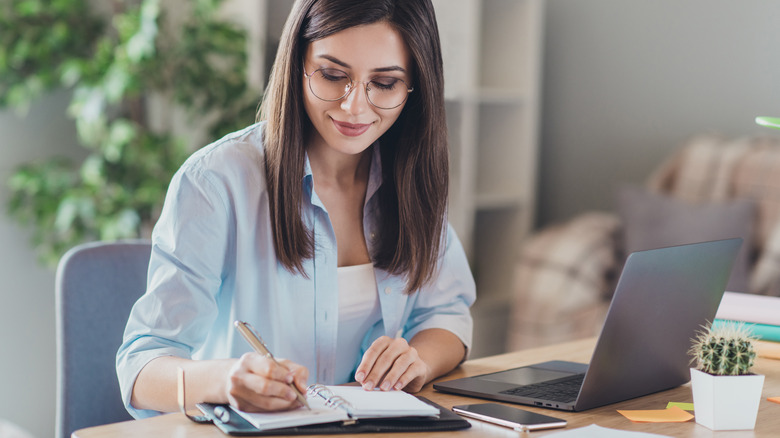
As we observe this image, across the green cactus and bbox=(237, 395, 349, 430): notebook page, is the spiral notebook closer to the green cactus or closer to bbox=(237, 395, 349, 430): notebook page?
bbox=(237, 395, 349, 430): notebook page

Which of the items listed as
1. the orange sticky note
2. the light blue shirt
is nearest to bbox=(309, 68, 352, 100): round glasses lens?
the light blue shirt

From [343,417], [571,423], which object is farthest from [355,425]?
[571,423]

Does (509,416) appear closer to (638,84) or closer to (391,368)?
(391,368)

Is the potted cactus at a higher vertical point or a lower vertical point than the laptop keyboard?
higher

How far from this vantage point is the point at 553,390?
1.15m

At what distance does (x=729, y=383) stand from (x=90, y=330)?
0.95 m

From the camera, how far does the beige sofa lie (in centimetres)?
264

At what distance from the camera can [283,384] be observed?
0.94 metres

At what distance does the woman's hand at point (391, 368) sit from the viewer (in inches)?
44.0

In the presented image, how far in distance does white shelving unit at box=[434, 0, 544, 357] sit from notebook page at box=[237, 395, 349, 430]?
2.19m

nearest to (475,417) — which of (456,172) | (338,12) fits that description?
(338,12)

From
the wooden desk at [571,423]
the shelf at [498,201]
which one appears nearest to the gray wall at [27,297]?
the shelf at [498,201]

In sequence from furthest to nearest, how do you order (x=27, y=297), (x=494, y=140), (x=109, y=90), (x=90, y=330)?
(x=494, y=140), (x=27, y=297), (x=109, y=90), (x=90, y=330)

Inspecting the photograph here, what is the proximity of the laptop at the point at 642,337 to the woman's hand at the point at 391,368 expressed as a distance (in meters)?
0.04
